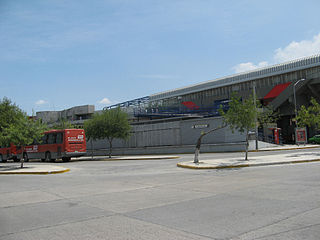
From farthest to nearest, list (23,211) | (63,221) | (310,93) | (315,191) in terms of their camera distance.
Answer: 1. (310,93)
2. (315,191)
3. (23,211)
4. (63,221)

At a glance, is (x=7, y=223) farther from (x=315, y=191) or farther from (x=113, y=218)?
(x=315, y=191)

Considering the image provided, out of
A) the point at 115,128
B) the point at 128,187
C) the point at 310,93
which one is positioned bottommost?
the point at 128,187

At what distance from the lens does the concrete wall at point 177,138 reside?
3734cm

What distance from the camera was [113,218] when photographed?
24.3 feet

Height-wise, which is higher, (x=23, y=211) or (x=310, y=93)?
(x=310, y=93)

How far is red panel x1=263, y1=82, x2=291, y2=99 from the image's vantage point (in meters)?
55.2

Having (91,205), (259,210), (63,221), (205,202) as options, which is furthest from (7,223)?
(259,210)

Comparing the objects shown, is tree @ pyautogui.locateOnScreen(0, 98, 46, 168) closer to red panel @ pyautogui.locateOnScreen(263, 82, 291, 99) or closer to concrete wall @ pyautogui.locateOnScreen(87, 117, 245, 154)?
concrete wall @ pyautogui.locateOnScreen(87, 117, 245, 154)

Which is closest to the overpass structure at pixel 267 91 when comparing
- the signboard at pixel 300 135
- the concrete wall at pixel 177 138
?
the concrete wall at pixel 177 138

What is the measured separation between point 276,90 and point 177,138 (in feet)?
80.3

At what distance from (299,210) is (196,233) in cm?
285

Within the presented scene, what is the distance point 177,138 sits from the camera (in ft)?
137

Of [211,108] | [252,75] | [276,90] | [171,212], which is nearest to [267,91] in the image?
[276,90]

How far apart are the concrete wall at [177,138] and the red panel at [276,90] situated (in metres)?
21.4
